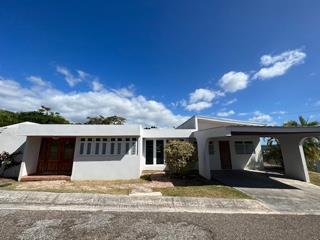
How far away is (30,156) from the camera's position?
11.9 metres

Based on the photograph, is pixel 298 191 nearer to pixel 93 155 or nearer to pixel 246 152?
pixel 246 152

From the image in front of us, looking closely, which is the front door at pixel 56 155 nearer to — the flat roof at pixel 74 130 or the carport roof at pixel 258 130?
the flat roof at pixel 74 130

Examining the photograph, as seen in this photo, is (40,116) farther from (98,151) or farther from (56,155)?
(98,151)

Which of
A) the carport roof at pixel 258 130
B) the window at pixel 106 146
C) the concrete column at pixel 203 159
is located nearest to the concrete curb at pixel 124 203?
the carport roof at pixel 258 130

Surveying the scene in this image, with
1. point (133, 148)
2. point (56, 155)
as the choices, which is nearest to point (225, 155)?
point (133, 148)

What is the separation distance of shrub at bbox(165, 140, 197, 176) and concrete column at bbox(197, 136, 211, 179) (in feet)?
2.09

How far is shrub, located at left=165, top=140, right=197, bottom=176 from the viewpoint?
1093 centimetres

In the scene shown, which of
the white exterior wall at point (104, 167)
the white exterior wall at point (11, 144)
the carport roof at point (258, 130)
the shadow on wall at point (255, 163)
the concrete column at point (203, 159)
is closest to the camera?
the carport roof at point (258, 130)

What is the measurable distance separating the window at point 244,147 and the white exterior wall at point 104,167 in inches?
365

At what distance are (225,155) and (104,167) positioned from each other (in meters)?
10.2

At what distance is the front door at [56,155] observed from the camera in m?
12.6

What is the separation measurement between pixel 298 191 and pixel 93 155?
11.8 m

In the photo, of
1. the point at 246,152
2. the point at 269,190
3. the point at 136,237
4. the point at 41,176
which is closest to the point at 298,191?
the point at 269,190

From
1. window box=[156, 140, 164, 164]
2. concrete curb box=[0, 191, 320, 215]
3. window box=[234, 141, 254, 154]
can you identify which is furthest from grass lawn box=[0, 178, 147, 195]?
window box=[234, 141, 254, 154]
